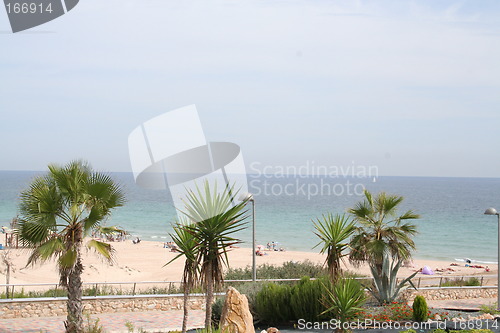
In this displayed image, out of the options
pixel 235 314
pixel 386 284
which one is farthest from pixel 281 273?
pixel 235 314

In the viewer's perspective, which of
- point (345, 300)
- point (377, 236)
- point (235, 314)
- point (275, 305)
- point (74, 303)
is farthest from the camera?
point (377, 236)

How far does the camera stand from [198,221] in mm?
13594

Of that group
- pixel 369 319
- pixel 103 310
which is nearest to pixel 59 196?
pixel 103 310

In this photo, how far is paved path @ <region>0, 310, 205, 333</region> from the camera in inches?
693

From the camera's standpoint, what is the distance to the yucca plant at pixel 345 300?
14.7 m

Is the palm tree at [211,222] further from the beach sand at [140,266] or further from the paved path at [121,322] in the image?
the beach sand at [140,266]

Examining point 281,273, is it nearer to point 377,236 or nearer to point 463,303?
point 463,303

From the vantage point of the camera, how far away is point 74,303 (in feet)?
51.2

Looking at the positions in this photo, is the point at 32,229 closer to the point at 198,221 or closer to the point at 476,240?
the point at 198,221

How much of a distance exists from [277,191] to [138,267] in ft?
436

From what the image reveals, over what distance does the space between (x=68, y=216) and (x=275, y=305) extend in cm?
586

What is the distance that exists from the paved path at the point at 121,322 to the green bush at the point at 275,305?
2145 mm

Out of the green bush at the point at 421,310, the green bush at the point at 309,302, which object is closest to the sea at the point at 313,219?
the green bush at the point at 309,302

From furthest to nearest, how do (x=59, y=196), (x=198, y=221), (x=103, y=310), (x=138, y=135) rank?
A: (x=103, y=310)
(x=59, y=196)
(x=138, y=135)
(x=198, y=221)
